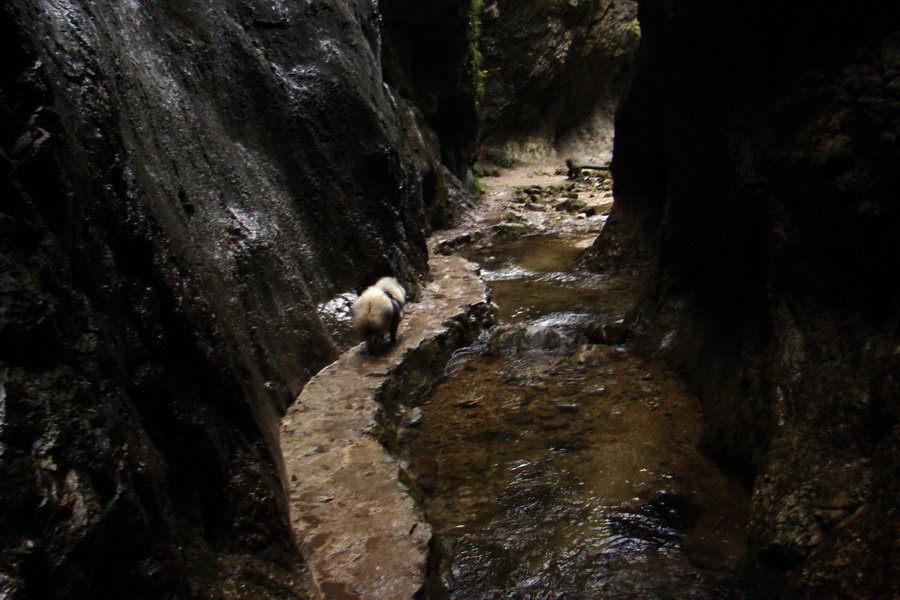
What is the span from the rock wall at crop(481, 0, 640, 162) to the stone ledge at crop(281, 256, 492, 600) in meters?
19.8

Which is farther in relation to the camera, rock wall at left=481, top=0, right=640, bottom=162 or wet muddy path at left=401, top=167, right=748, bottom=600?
rock wall at left=481, top=0, right=640, bottom=162

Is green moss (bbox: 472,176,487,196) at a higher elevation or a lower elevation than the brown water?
higher

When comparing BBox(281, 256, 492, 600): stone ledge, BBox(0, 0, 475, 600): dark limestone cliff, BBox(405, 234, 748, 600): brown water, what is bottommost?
BBox(405, 234, 748, 600): brown water

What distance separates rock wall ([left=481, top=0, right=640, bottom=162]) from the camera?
2447cm

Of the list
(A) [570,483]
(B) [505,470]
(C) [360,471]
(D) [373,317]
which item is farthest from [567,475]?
(D) [373,317]

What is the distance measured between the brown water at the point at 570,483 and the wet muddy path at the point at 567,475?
1 centimetres

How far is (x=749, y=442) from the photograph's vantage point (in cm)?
442

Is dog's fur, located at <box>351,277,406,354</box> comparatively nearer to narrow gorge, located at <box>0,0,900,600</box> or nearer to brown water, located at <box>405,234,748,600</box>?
narrow gorge, located at <box>0,0,900,600</box>

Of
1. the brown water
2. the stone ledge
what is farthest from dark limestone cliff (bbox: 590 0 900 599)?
the stone ledge

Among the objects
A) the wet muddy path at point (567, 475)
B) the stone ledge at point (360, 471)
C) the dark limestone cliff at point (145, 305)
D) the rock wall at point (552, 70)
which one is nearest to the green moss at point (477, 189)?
the rock wall at point (552, 70)

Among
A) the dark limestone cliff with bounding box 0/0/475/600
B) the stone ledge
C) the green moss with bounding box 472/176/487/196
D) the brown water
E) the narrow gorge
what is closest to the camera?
the dark limestone cliff with bounding box 0/0/475/600

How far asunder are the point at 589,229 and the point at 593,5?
53.2 feet

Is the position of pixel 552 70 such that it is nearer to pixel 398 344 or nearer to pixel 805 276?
pixel 398 344

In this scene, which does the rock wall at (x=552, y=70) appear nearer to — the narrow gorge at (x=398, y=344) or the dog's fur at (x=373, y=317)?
the narrow gorge at (x=398, y=344)
